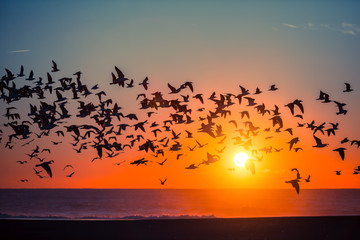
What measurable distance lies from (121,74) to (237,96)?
8.25m

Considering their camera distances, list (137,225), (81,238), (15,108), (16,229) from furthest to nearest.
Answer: (15,108) < (137,225) < (16,229) < (81,238)

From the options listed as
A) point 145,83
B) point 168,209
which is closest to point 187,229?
point 145,83

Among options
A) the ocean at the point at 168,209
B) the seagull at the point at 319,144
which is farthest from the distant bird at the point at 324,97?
the ocean at the point at 168,209

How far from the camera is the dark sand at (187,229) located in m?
25.8

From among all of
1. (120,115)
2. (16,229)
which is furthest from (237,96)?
(16,229)

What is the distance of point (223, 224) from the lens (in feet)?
101

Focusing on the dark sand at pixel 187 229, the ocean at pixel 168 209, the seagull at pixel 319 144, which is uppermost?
the ocean at pixel 168 209

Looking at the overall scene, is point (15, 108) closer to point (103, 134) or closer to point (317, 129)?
point (103, 134)

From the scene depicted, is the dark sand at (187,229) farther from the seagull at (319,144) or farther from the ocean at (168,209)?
the ocean at (168,209)

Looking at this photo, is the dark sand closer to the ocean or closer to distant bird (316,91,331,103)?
distant bird (316,91,331,103)

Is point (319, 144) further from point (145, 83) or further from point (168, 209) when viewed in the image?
point (168, 209)

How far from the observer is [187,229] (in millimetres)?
28672

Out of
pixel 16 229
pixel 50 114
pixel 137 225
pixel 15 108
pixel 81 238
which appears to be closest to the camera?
pixel 81 238

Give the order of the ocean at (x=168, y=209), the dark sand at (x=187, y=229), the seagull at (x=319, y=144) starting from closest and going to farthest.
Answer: the dark sand at (x=187, y=229)
the seagull at (x=319, y=144)
the ocean at (x=168, y=209)
